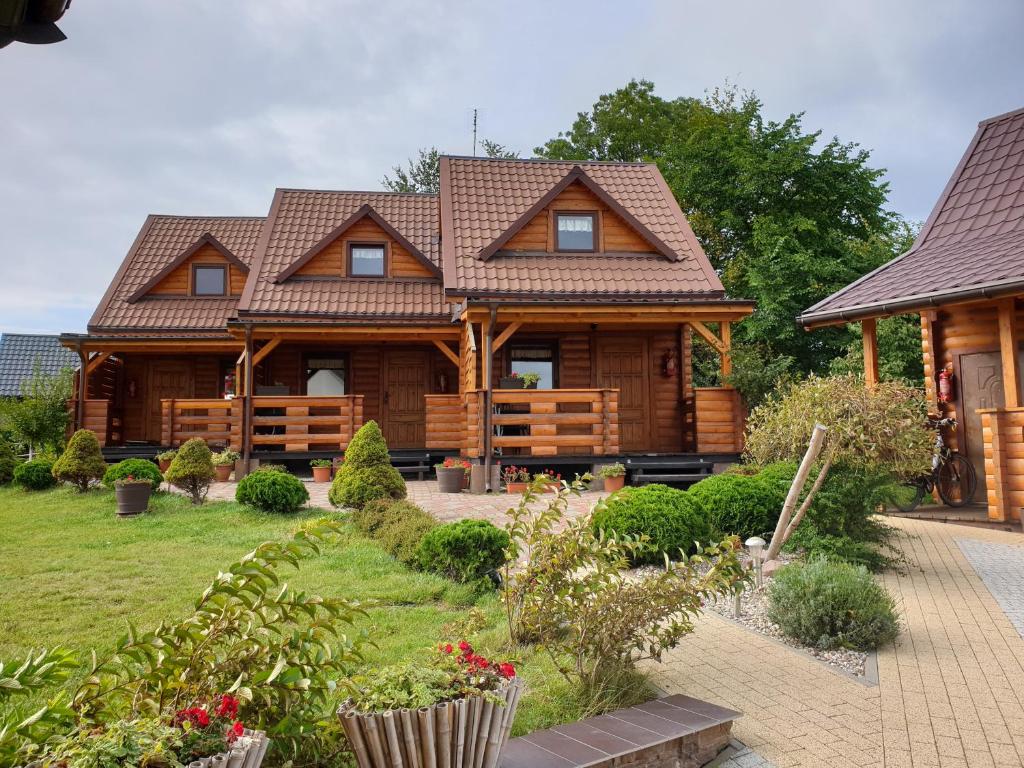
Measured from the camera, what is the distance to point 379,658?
4562 millimetres

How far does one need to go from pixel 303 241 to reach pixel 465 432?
24.4 feet

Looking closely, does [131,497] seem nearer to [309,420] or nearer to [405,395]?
[309,420]

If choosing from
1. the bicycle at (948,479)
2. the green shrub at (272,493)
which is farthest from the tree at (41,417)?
the bicycle at (948,479)

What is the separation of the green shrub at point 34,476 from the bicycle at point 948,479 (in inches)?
601

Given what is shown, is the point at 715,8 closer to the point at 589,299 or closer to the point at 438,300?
the point at 589,299

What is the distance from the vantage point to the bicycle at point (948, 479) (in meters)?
11.4

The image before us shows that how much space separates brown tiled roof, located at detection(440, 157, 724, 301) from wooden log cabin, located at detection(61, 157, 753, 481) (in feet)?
0.16

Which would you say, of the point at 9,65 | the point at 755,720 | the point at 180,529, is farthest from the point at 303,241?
the point at 755,720

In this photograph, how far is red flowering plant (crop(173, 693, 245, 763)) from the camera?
2168 mm

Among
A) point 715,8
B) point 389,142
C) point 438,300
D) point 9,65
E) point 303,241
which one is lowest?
point 9,65

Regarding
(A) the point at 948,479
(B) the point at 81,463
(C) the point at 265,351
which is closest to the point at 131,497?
(B) the point at 81,463

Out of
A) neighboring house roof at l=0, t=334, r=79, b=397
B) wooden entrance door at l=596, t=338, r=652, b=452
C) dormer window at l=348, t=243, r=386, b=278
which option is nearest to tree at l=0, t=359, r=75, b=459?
dormer window at l=348, t=243, r=386, b=278

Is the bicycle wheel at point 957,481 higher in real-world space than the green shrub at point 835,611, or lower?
higher

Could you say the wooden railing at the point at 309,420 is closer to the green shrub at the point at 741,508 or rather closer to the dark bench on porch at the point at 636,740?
the green shrub at the point at 741,508
